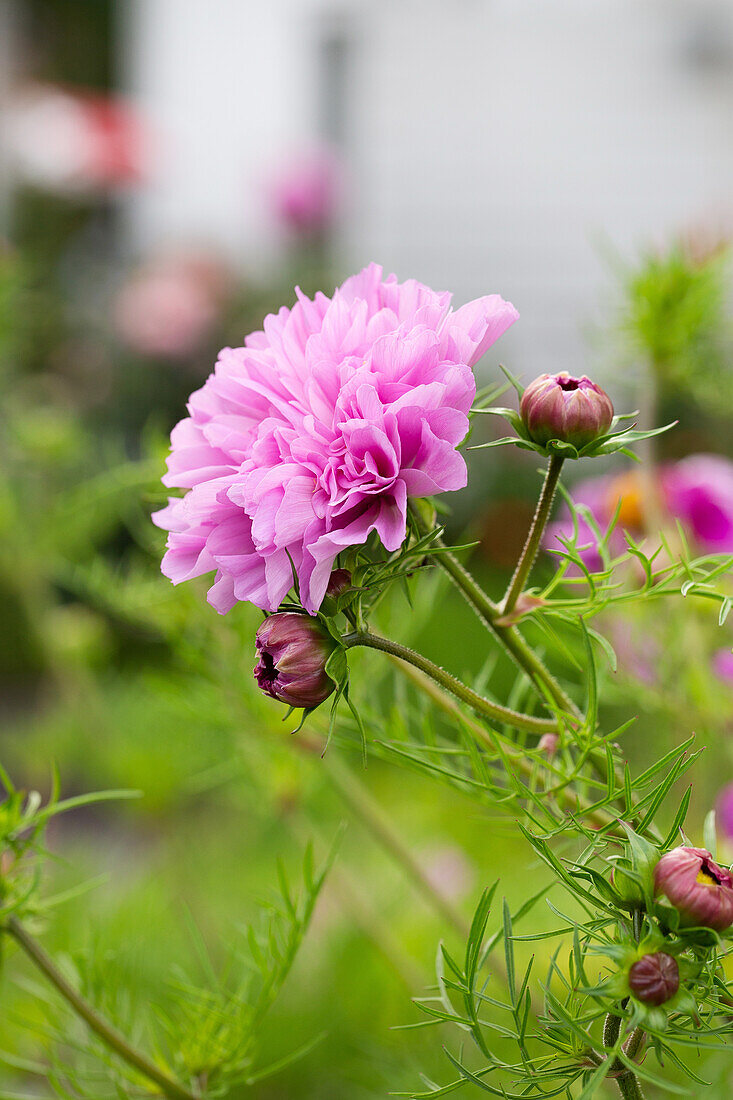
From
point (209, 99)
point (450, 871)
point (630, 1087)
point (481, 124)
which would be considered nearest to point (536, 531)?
point (630, 1087)

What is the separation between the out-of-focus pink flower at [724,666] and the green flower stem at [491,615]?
0.70ft

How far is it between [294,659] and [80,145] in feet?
9.22

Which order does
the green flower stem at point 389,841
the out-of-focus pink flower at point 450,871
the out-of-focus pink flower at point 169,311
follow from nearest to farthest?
the green flower stem at point 389,841, the out-of-focus pink flower at point 450,871, the out-of-focus pink flower at point 169,311

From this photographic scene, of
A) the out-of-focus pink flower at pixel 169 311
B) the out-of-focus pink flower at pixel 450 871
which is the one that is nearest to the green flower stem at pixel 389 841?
the out-of-focus pink flower at pixel 450 871

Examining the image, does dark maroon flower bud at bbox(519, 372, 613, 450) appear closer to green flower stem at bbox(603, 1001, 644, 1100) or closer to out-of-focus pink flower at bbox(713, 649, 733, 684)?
green flower stem at bbox(603, 1001, 644, 1100)

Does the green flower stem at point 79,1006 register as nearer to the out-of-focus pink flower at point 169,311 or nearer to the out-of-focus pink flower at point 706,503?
the out-of-focus pink flower at point 706,503

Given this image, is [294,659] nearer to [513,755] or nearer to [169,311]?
[513,755]

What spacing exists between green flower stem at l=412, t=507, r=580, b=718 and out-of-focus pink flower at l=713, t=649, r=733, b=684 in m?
0.21

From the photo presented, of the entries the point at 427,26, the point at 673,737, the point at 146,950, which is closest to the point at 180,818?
the point at 146,950

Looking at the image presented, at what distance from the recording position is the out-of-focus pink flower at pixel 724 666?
0.44 meters

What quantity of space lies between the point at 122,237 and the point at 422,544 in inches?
149

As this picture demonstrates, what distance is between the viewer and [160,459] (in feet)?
1.45

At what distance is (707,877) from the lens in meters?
0.21

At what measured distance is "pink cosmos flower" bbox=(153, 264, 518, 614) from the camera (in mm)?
207
